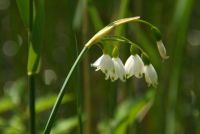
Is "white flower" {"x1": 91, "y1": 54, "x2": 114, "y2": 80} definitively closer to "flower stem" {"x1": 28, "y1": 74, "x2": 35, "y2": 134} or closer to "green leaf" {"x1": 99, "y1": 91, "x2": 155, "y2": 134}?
"flower stem" {"x1": 28, "y1": 74, "x2": 35, "y2": 134}

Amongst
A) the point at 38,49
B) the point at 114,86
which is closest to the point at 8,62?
the point at 114,86

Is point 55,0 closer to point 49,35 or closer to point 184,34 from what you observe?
point 49,35

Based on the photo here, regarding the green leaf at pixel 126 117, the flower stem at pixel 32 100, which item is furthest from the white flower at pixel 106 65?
the green leaf at pixel 126 117

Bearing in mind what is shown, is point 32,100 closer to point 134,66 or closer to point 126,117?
point 134,66

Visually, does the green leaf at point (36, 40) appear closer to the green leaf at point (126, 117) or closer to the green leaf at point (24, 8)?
the green leaf at point (24, 8)

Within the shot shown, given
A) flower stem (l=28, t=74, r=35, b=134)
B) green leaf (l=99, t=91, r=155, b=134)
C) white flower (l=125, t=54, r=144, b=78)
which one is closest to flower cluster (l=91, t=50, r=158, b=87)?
white flower (l=125, t=54, r=144, b=78)

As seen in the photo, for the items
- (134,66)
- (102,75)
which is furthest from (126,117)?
(102,75)
